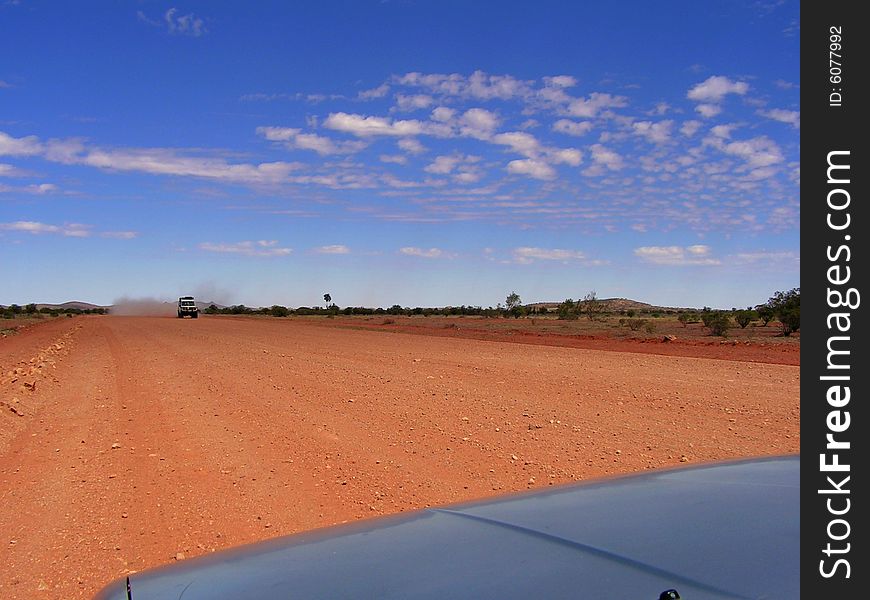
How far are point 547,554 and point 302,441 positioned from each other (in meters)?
8.44

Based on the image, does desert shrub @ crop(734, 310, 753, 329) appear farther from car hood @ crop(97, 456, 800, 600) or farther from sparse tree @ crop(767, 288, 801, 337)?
car hood @ crop(97, 456, 800, 600)

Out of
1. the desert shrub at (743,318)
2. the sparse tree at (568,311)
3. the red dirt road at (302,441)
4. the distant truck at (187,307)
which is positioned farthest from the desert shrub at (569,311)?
the red dirt road at (302,441)

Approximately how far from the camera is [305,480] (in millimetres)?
8695

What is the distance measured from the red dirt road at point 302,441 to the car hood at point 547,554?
11.1 feet

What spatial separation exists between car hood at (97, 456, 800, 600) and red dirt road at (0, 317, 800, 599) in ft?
11.1

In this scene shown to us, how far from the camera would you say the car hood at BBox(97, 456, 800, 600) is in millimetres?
2320

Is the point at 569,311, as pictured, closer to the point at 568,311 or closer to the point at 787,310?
the point at 568,311

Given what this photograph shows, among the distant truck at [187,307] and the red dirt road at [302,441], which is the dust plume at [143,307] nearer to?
the distant truck at [187,307]

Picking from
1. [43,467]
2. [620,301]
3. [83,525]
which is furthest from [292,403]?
[620,301]

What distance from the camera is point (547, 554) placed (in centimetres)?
270
